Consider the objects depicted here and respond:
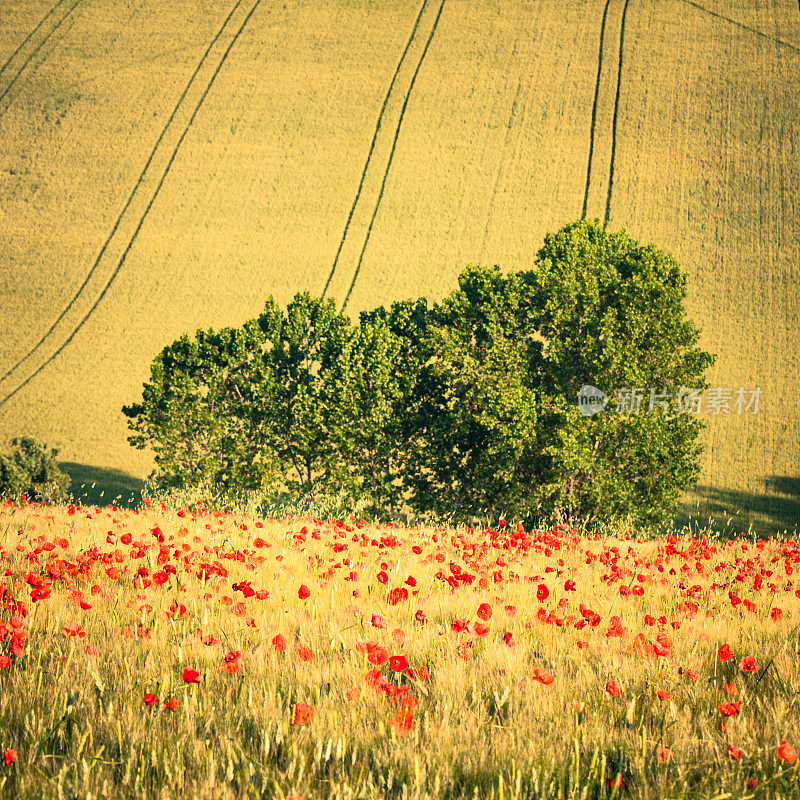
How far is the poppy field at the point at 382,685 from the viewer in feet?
7.07

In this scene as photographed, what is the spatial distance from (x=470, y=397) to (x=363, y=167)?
39341mm

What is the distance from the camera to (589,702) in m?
2.79

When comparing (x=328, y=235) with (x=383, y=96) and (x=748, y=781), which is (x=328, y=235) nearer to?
(x=383, y=96)

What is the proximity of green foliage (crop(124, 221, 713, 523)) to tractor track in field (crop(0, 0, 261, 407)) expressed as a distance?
73.1 feet

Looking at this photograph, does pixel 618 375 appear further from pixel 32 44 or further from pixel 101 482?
pixel 32 44

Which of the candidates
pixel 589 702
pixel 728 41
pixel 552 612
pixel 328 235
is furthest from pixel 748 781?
pixel 728 41

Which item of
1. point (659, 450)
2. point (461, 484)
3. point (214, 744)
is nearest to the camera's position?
point (214, 744)

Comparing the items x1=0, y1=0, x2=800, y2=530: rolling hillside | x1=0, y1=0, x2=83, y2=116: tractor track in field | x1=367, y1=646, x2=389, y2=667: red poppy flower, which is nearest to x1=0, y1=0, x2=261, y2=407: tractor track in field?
x1=0, y1=0, x2=800, y2=530: rolling hillside

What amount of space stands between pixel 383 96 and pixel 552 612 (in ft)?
200

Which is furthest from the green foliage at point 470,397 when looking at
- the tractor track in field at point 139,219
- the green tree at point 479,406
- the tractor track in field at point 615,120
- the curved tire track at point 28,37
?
the curved tire track at point 28,37

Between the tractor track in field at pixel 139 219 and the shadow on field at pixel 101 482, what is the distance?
9.47 meters

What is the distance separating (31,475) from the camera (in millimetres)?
21547

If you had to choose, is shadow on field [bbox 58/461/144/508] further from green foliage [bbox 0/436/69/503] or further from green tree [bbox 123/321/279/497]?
green tree [bbox 123/321/279/497]

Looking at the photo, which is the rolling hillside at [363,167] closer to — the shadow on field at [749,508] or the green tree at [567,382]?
the shadow on field at [749,508]
